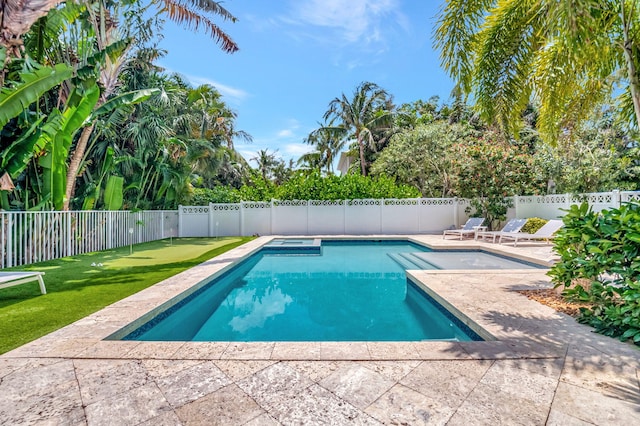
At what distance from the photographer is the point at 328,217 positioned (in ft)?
55.2

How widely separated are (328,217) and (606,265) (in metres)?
13.5

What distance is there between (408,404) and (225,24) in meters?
12.1

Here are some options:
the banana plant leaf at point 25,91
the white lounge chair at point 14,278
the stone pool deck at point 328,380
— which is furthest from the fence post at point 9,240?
the stone pool deck at point 328,380

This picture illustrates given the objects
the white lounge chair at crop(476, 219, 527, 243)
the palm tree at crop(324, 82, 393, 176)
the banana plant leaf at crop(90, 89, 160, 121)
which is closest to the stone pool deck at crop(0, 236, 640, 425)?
the banana plant leaf at crop(90, 89, 160, 121)

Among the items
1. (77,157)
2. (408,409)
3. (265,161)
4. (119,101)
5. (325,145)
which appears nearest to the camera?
(408,409)

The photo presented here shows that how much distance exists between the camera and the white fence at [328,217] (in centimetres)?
1675

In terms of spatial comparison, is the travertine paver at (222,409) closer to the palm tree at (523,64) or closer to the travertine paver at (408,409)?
the travertine paver at (408,409)

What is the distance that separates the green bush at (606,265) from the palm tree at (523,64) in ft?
9.01

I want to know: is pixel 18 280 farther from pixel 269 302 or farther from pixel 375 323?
pixel 375 323

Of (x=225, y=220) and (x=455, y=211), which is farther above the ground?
(x=455, y=211)

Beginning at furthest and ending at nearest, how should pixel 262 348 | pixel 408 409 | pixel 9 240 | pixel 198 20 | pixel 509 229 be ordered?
pixel 509 229 → pixel 198 20 → pixel 9 240 → pixel 262 348 → pixel 408 409

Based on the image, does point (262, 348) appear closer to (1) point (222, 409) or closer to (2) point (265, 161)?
(1) point (222, 409)

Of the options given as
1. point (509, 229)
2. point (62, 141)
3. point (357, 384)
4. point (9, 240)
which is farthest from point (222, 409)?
point (509, 229)

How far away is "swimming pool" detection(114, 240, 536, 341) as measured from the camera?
436cm
